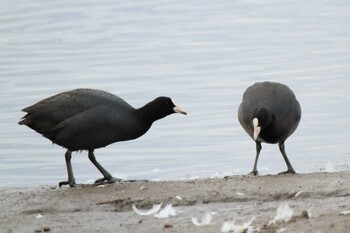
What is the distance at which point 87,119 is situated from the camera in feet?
36.3

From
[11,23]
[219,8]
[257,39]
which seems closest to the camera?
[257,39]

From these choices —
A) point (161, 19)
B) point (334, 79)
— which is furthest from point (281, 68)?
point (161, 19)

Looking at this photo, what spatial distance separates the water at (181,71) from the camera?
1431 centimetres

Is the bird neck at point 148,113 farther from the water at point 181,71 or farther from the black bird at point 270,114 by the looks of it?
the water at point 181,71

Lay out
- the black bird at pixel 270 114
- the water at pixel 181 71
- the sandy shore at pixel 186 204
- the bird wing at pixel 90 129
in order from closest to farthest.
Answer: the sandy shore at pixel 186 204 < the bird wing at pixel 90 129 < the black bird at pixel 270 114 < the water at pixel 181 71

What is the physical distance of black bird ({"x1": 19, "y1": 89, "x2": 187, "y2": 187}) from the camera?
11.1 meters

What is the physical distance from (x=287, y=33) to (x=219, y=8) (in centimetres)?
555

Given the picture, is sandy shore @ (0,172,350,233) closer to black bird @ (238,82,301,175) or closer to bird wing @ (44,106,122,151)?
bird wing @ (44,106,122,151)

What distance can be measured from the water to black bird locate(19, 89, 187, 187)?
2.16 meters

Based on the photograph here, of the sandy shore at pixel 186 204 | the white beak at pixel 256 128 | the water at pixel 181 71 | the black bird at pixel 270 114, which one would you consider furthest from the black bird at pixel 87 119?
the water at pixel 181 71

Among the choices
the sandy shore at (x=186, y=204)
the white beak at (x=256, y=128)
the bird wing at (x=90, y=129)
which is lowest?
the sandy shore at (x=186, y=204)

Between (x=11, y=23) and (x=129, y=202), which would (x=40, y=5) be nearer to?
(x=11, y=23)

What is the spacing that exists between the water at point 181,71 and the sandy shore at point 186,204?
2503mm

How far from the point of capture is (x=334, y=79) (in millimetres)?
18297
